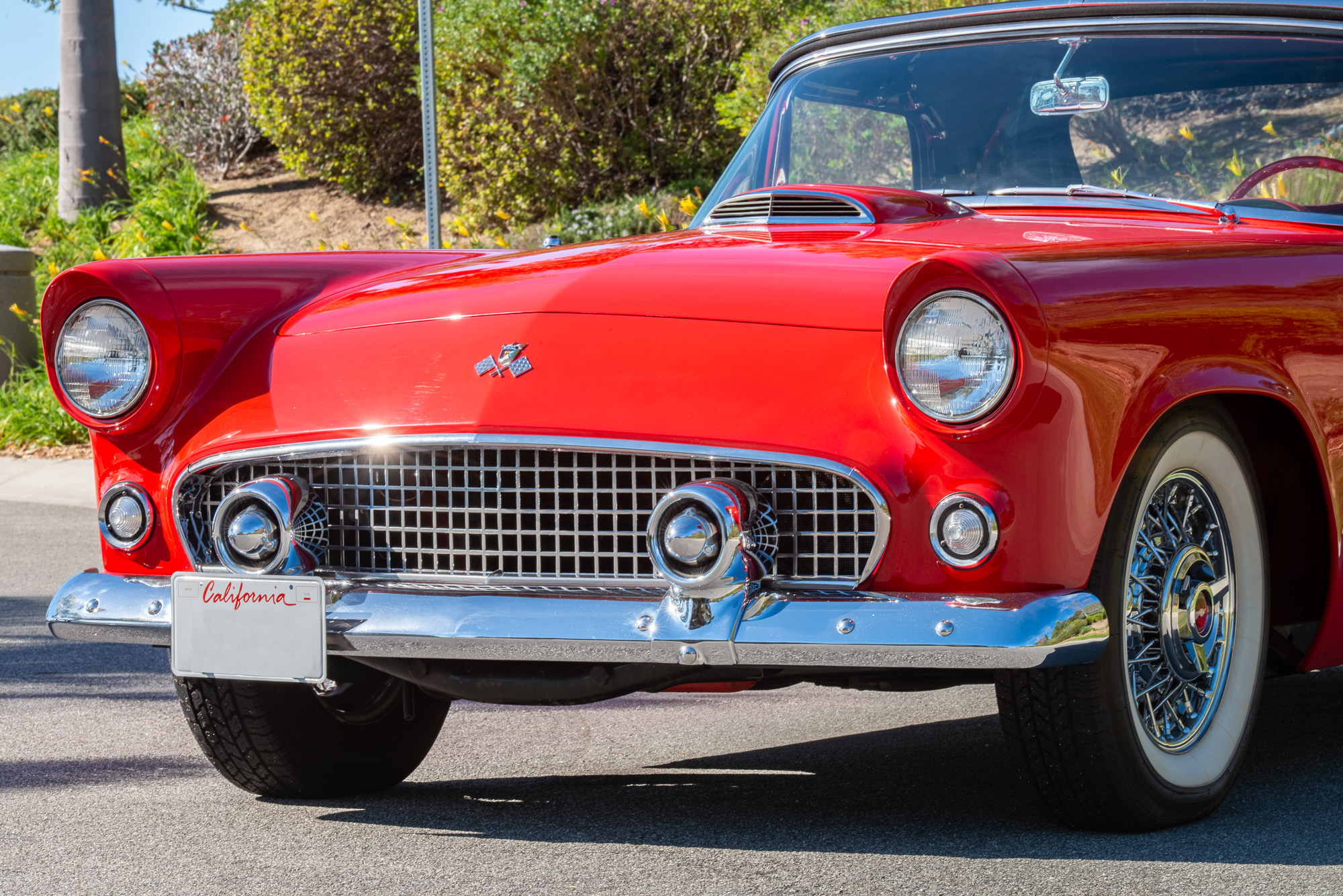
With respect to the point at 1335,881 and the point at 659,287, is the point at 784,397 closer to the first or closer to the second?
the point at 659,287

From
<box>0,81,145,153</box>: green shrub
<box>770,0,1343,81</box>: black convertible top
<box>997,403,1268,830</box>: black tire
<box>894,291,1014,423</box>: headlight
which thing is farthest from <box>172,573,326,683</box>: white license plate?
<box>0,81,145,153</box>: green shrub

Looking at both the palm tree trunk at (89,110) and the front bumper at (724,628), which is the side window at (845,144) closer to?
the front bumper at (724,628)

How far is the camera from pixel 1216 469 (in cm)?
297

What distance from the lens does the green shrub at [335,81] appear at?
13820mm

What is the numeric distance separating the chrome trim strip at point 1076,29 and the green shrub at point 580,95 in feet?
26.1

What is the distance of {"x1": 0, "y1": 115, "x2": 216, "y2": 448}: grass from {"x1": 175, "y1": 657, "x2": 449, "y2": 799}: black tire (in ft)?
24.7

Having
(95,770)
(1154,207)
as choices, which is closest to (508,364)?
(95,770)

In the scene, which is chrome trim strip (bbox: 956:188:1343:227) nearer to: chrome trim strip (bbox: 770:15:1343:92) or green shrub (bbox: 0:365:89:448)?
chrome trim strip (bbox: 770:15:1343:92)

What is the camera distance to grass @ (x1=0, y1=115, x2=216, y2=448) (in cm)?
1056

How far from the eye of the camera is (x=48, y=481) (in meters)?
9.40

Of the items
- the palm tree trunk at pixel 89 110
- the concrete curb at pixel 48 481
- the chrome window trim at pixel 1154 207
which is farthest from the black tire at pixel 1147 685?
the palm tree trunk at pixel 89 110

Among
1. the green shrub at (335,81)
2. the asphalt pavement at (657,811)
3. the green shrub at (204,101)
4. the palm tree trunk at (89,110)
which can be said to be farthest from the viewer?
the green shrub at (204,101)

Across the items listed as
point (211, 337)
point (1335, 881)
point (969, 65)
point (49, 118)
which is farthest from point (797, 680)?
point (49, 118)

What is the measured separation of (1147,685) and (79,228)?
12.7 meters
